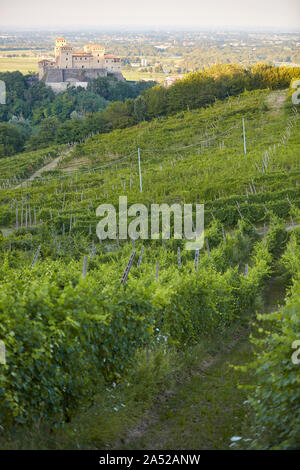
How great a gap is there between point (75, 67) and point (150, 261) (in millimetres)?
105087

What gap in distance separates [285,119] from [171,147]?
10.6m

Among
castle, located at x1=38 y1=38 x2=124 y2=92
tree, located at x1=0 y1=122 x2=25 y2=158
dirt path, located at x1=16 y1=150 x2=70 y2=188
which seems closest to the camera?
dirt path, located at x1=16 y1=150 x2=70 y2=188

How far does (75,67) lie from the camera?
116125 mm

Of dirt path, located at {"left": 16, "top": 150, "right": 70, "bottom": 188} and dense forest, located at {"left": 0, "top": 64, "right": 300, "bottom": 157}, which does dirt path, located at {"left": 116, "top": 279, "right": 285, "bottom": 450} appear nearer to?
dirt path, located at {"left": 16, "top": 150, "right": 70, "bottom": 188}

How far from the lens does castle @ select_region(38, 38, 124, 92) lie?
108 meters

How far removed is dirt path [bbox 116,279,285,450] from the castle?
10275cm

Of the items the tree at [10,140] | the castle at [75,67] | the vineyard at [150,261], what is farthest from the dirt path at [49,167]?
the castle at [75,67]

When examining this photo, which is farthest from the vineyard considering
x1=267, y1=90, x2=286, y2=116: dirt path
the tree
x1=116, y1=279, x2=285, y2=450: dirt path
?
the tree

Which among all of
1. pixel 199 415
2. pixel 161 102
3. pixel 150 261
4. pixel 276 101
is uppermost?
pixel 276 101

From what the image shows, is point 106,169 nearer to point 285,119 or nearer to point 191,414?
point 285,119

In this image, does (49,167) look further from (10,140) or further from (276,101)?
(276,101)

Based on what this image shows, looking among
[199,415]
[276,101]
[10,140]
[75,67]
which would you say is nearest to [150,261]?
[199,415]

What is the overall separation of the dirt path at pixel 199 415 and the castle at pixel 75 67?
103 metres

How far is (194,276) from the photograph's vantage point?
33.1 feet
